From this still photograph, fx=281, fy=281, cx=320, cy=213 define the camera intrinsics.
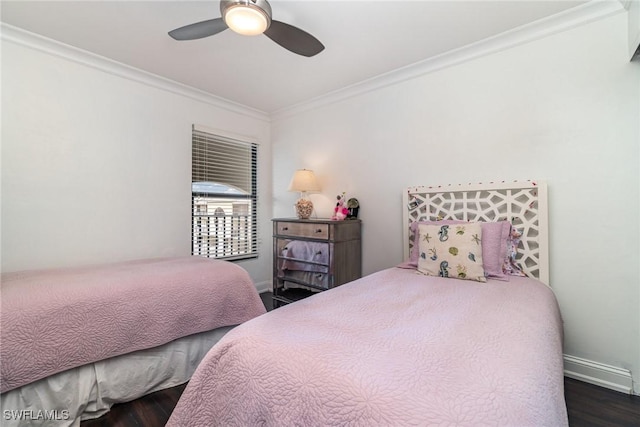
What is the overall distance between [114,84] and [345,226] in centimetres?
255

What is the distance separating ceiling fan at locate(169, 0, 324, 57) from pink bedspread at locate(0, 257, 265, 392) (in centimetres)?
157

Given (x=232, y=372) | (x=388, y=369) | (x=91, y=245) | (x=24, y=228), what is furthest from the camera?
(x=91, y=245)

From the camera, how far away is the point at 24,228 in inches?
86.3

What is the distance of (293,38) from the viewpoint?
175 cm

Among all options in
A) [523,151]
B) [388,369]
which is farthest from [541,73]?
[388,369]

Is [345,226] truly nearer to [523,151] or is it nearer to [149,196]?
[523,151]

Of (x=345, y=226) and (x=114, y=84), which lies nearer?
(x=114, y=84)

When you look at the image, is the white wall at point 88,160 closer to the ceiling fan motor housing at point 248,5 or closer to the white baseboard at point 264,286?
the white baseboard at point 264,286

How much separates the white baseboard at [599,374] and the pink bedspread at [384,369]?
111 centimetres

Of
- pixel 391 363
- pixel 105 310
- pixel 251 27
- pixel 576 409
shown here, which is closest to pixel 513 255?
pixel 576 409

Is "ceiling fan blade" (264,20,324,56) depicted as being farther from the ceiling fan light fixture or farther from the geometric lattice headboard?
the geometric lattice headboard

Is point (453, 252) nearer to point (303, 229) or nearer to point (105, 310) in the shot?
point (303, 229)

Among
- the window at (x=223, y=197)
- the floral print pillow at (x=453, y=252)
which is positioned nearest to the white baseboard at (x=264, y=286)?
the window at (x=223, y=197)

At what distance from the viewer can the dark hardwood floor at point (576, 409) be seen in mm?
1508
